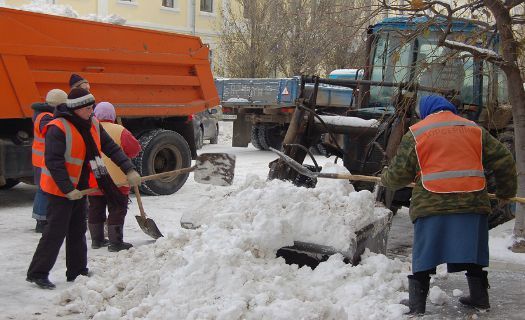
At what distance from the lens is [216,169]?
6.91 meters

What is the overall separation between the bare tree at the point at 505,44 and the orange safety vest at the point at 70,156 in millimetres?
2820

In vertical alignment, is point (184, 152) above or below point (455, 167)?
below

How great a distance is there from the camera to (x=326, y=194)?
5.42 m

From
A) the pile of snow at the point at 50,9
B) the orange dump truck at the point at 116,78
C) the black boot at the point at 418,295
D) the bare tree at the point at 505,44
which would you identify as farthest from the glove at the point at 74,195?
the pile of snow at the point at 50,9

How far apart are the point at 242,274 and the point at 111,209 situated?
230cm

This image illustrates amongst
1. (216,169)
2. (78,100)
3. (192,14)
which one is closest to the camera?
(78,100)

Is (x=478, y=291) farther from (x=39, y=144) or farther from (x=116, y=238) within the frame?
(x=39, y=144)

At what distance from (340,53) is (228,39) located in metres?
4.02

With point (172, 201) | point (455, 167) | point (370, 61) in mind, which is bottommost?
point (172, 201)

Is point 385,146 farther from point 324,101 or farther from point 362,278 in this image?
point 324,101

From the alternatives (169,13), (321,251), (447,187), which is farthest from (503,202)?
(169,13)

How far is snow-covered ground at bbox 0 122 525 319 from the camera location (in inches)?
166

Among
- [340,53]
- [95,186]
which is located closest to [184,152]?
[95,186]

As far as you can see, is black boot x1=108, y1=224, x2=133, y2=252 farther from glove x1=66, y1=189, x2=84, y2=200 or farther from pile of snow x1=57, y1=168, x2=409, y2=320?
glove x1=66, y1=189, x2=84, y2=200
